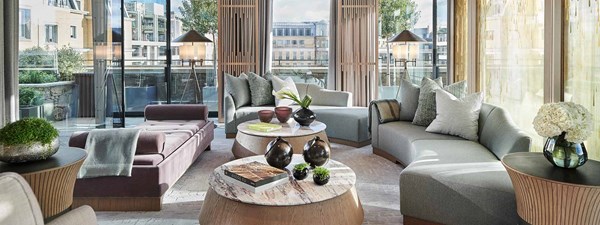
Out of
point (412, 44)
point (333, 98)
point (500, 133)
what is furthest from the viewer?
point (412, 44)

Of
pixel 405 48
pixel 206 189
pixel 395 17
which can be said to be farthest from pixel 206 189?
pixel 395 17

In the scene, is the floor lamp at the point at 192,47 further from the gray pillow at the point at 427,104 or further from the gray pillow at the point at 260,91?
the gray pillow at the point at 427,104

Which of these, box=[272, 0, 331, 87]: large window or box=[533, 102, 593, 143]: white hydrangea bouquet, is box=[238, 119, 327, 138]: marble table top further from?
box=[272, 0, 331, 87]: large window

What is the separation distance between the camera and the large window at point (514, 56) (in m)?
3.74

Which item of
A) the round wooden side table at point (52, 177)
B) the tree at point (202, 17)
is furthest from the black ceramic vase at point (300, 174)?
the tree at point (202, 17)

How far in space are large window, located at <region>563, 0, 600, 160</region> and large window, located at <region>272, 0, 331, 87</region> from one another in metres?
5.19

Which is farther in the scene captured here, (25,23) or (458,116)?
(25,23)

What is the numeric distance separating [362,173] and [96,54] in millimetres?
4722

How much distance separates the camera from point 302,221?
226cm

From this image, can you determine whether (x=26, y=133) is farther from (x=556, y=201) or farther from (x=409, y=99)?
(x=409, y=99)

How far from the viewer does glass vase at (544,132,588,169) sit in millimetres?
2262

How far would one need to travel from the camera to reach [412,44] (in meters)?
7.66

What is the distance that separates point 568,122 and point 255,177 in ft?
5.67

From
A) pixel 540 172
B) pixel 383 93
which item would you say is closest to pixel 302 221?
pixel 540 172
